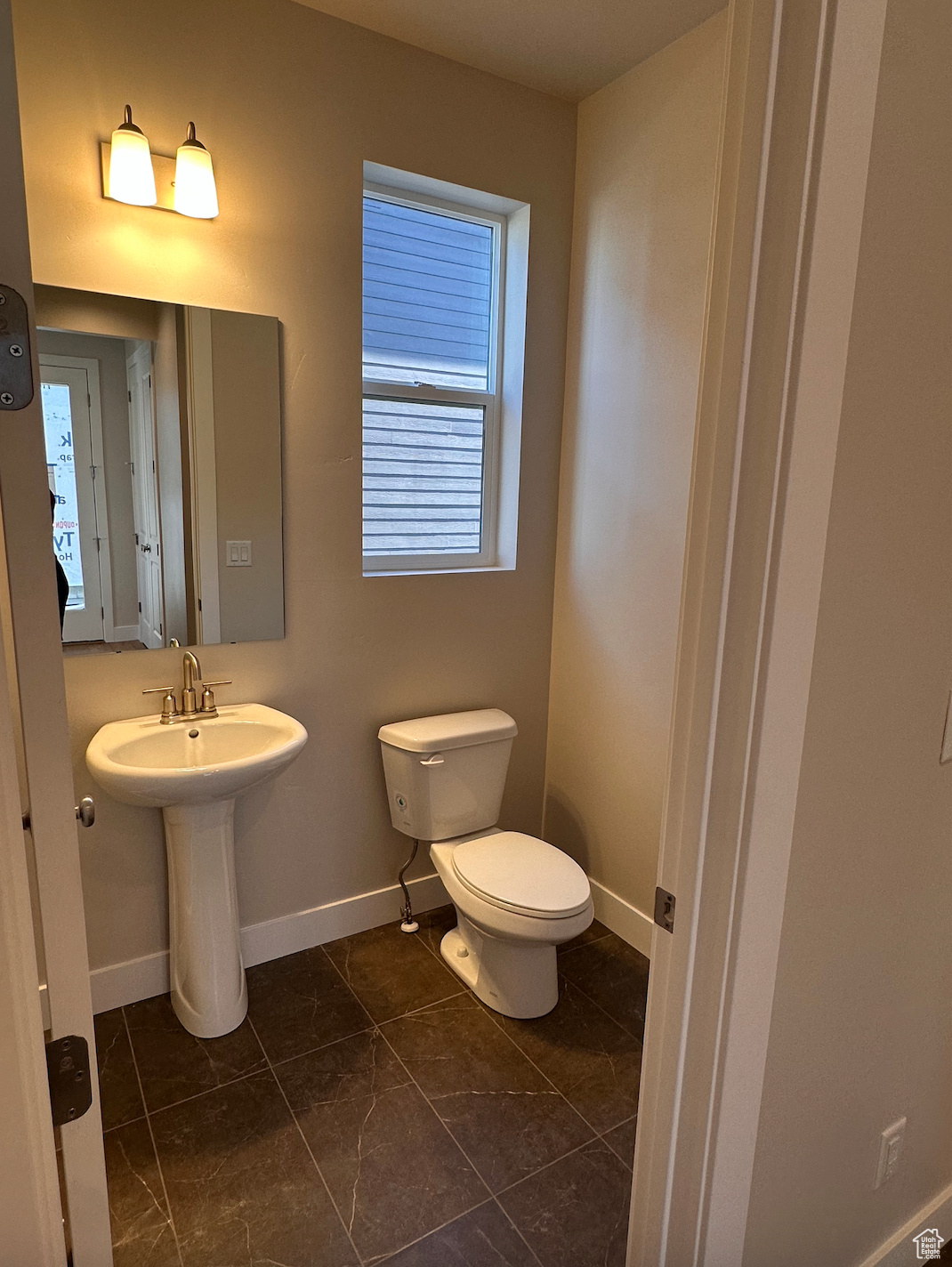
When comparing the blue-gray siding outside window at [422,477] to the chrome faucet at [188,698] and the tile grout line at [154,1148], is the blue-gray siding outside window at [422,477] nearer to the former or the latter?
the chrome faucet at [188,698]

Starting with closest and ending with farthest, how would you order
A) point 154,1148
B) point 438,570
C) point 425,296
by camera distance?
point 154,1148 → point 425,296 → point 438,570

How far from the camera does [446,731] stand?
7.72 ft

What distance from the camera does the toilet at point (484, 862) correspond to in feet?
6.64

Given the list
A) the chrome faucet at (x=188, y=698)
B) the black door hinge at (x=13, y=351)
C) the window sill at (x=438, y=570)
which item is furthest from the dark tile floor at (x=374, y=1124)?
the black door hinge at (x=13, y=351)

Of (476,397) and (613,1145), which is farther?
(476,397)

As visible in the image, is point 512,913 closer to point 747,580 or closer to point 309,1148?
point 309,1148

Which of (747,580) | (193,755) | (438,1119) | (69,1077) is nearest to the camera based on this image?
(69,1077)

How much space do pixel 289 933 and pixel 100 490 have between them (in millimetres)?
1414

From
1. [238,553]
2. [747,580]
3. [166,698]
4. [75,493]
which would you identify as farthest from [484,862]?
[747,580]

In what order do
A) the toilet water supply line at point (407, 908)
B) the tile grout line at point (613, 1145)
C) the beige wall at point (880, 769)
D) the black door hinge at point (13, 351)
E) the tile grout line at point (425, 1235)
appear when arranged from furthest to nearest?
the toilet water supply line at point (407, 908), the tile grout line at point (613, 1145), the tile grout line at point (425, 1235), the beige wall at point (880, 769), the black door hinge at point (13, 351)

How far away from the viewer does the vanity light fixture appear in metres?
1.73

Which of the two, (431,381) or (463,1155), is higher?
(431,381)

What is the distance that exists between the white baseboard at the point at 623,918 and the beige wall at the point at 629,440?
32 millimetres

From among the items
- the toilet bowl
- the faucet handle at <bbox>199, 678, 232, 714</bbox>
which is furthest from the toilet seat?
the faucet handle at <bbox>199, 678, 232, 714</bbox>
